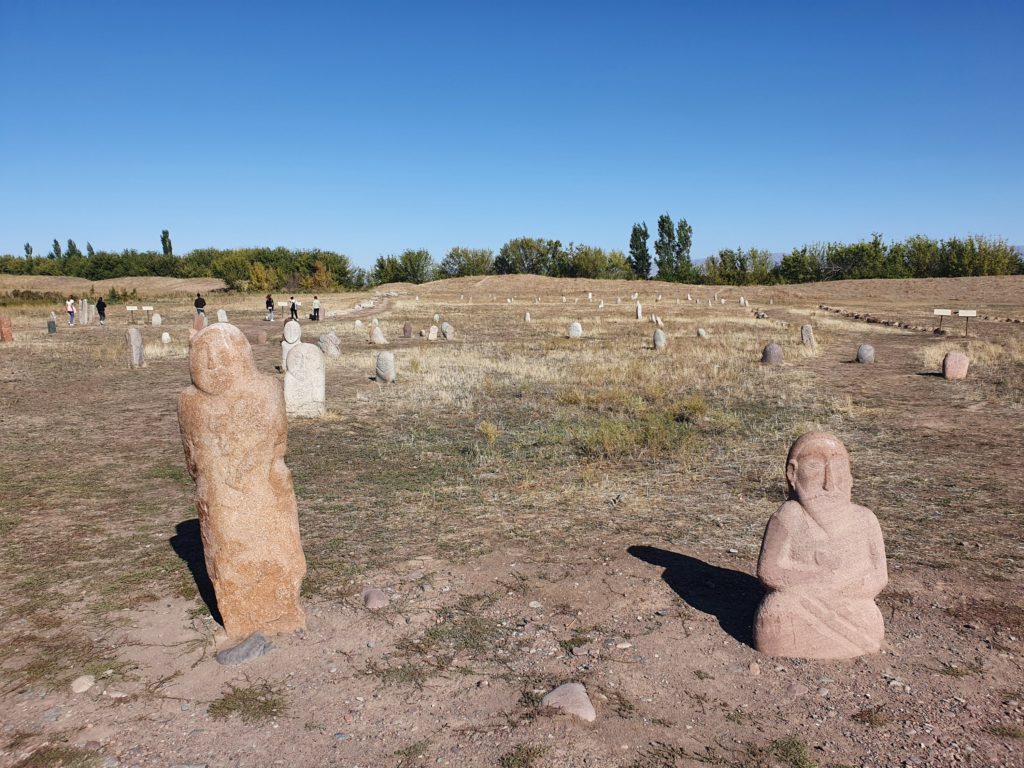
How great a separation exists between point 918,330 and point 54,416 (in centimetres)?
3282

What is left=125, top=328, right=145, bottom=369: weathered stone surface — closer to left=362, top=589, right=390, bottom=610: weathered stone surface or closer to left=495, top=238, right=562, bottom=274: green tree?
left=362, top=589, right=390, bottom=610: weathered stone surface

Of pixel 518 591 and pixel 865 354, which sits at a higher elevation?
pixel 865 354

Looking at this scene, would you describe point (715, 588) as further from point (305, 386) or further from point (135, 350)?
point (135, 350)

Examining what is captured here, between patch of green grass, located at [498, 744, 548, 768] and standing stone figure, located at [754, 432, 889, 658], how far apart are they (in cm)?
207

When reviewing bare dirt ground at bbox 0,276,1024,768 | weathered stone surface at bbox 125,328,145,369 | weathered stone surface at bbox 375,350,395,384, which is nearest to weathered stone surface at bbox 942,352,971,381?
bare dirt ground at bbox 0,276,1024,768

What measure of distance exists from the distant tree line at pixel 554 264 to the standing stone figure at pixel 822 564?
234ft

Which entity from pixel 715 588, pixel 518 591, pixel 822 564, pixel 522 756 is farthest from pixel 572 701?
pixel 715 588

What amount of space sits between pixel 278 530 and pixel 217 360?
1.43 metres

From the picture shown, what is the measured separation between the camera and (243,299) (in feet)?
195

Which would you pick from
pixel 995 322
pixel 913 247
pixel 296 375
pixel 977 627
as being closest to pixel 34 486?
pixel 296 375

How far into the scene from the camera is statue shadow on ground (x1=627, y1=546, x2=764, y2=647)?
5852 millimetres

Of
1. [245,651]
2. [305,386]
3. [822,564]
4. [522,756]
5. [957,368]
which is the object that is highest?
[305,386]

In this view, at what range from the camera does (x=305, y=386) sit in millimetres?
13961

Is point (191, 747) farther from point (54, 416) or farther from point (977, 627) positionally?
point (54, 416)
